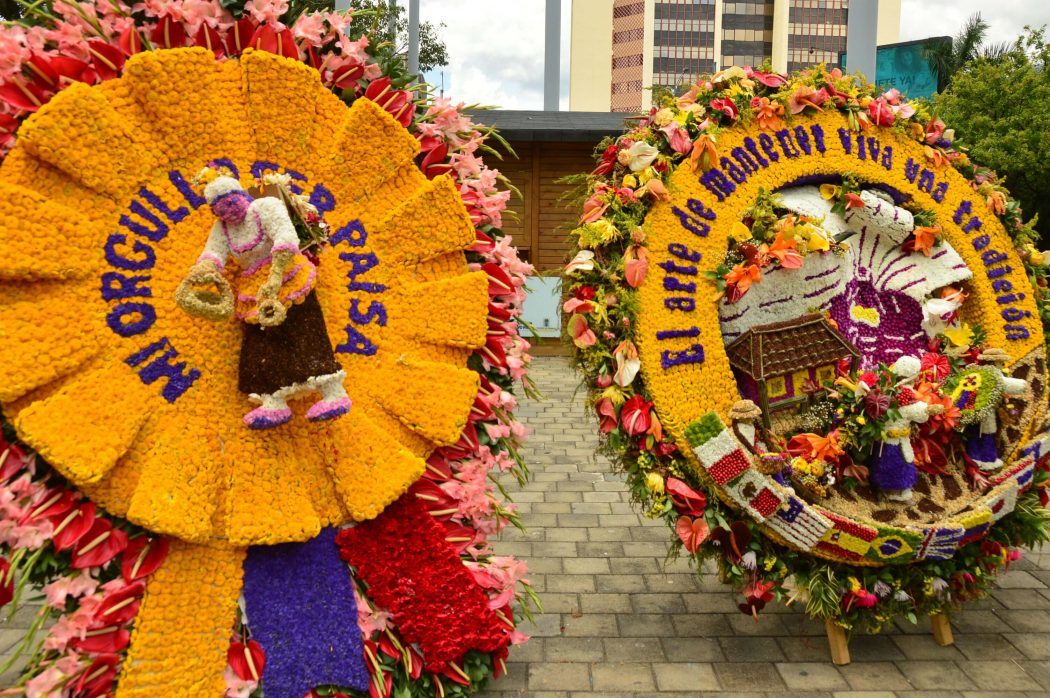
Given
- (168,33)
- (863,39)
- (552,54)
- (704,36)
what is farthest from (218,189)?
(704,36)

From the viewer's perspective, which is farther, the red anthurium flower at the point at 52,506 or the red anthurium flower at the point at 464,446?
the red anthurium flower at the point at 464,446

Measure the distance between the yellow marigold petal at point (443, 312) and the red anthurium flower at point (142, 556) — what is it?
114cm

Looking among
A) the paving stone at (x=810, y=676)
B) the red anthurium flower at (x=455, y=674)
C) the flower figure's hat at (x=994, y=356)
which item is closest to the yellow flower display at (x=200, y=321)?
the red anthurium flower at (x=455, y=674)

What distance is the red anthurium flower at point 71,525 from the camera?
2.45 metres

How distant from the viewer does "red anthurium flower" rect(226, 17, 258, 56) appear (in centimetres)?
287

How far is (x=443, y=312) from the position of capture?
316 centimetres

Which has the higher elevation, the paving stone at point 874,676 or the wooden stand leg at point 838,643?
the wooden stand leg at point 838,643

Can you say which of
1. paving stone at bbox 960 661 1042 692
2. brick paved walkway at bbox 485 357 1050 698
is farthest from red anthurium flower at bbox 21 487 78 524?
paving stone at bbox 960 661 1042 692

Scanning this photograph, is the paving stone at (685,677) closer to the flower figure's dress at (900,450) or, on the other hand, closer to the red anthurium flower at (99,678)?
the flower figure's dress at (900,450)

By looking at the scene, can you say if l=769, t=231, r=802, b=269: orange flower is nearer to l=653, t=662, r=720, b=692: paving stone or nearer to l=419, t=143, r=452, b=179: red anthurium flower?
l=419, t=143, r=452, b=179: red anthurium flower

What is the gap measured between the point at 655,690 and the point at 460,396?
5.30ft

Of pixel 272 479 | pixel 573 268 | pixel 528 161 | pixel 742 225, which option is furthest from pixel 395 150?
pixel 528 161

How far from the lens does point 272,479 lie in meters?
2.79

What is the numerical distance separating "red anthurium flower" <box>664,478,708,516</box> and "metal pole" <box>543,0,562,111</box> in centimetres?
1218
